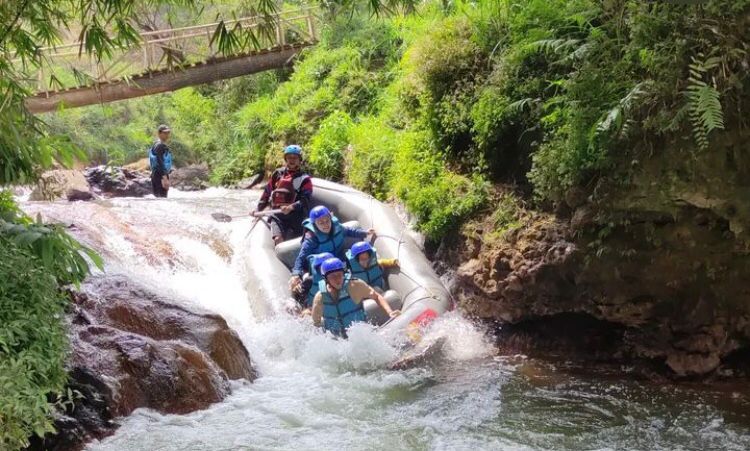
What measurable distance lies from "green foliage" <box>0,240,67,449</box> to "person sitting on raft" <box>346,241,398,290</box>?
140 inches

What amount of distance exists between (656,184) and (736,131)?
0.59 metres

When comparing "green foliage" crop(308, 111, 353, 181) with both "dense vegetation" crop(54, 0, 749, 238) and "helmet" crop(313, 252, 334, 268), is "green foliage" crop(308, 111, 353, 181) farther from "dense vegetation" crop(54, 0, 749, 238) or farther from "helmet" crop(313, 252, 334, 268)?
"helmet" crop(313, 252, 334, 268)

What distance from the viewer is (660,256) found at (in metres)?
5.26

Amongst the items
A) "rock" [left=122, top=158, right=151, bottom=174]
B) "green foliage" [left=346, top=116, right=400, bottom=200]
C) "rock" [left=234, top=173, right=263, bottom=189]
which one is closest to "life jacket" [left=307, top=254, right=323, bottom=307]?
"green foliage" [left=346, top=116, right=400, bottom=200]

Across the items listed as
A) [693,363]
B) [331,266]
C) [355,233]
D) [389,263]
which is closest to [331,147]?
[355,233]

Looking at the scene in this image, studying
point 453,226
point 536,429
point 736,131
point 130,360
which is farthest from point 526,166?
point 130,360

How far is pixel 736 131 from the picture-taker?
467 centimetres

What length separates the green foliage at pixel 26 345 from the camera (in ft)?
9.76

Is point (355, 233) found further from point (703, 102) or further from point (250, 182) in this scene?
point (250, 182)

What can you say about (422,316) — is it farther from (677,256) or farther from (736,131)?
(736,131)

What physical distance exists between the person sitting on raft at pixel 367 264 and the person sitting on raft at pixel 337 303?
1.14 feet

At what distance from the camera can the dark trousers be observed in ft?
36.3

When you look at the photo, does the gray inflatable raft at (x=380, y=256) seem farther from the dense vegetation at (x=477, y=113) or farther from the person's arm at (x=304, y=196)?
the dense vegetation at (x=477, y=113)

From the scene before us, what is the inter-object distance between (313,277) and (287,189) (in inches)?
66.5
